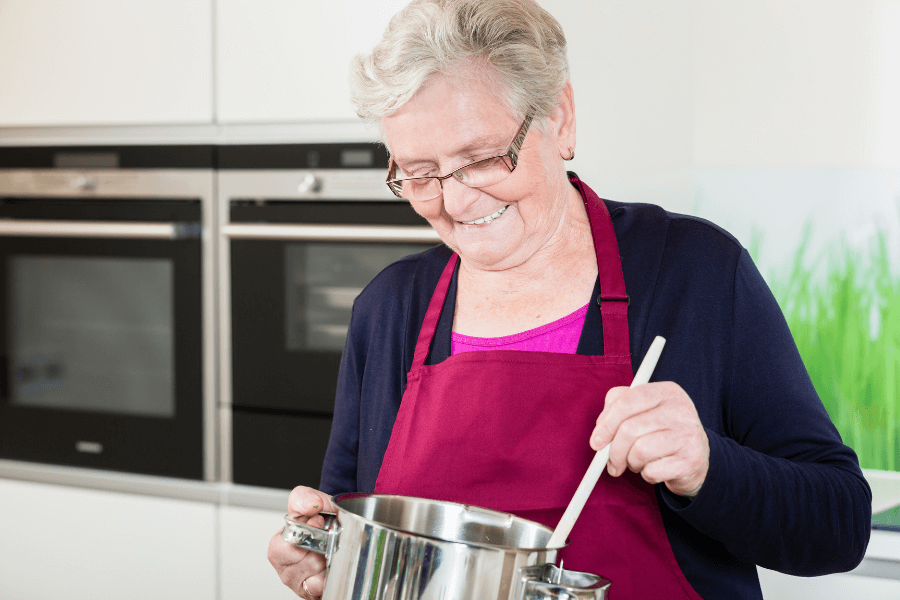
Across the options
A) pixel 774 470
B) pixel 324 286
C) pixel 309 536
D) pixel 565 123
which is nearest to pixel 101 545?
pixel 324 286

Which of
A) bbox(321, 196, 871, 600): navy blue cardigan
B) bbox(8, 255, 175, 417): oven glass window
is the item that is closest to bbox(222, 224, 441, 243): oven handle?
bbox(8, 255, 175, 417): oven glass window

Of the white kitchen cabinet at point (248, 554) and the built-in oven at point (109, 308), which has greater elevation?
the built-in oven at point (109, 308)

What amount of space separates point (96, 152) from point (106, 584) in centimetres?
105

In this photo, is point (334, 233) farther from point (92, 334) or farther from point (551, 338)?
point (551, 338)

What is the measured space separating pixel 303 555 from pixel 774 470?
1.56 ft

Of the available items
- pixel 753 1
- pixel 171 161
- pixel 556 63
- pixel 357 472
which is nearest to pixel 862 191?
pixel 753 1

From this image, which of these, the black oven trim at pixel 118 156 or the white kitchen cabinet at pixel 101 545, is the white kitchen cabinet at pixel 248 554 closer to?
the white kitchen cabinet at pixel 101 545

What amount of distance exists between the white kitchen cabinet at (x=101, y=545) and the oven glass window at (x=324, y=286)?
47cm

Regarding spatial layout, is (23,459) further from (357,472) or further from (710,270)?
(710,270)

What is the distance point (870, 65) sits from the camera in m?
1.26

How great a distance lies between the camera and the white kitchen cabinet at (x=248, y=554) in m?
1.82

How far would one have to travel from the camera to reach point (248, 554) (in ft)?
6.03

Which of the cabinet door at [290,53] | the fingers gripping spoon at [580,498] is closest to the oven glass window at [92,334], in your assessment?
the cabinet door at [290,53]

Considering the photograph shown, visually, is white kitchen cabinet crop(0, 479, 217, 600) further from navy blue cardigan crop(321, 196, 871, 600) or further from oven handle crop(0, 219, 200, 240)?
navy blue cardigan crop(321, 196, 871, 600)
